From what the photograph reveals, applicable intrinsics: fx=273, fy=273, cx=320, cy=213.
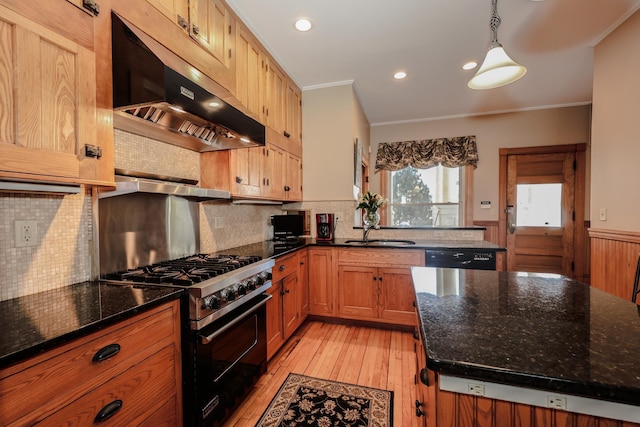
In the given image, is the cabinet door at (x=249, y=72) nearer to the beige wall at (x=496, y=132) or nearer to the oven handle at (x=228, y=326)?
the oven handle at (x=228, y=326)

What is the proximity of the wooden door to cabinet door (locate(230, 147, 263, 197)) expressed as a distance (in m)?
3.94

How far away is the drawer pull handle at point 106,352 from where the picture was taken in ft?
3.02

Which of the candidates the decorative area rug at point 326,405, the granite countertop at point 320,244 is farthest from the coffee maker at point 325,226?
the decorative area rug at point 326,405

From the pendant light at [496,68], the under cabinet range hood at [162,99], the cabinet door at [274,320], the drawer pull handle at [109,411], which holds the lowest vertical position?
the cabinet door at [274,320]

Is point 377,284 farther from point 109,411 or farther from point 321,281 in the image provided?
point 109,411

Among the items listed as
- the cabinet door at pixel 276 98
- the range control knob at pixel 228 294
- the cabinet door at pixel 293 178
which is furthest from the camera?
the cabinet door at pixel 293 178

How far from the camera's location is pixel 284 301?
7.83ft

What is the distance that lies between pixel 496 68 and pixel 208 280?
2.08 m

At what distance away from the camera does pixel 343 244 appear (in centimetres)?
295

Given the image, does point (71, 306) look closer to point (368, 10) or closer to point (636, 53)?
point (368, 10)

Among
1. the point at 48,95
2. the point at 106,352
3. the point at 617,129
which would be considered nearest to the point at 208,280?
the point at 106,352

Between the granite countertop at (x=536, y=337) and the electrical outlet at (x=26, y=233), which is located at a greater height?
the electrical outlet at (x=26, y=233)

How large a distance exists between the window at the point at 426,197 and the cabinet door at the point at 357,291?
2178 mm

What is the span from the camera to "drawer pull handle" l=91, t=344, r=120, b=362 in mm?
920
